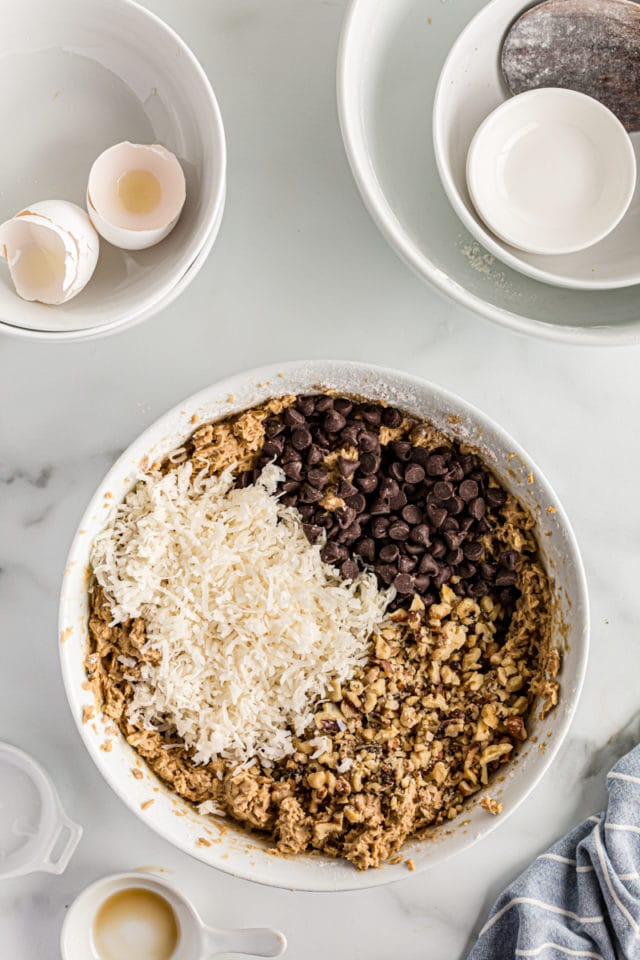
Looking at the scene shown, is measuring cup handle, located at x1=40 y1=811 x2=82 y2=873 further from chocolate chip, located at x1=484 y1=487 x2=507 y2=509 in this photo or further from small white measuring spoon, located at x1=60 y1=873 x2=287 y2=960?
chocolate chip, located at x1=484 y1=487 x2=507 y2=509

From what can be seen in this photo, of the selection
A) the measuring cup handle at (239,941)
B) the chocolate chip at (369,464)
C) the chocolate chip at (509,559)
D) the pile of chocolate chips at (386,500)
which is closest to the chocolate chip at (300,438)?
the pile of chocolate chips at (386,500)

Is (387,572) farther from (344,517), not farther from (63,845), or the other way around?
(63,845)

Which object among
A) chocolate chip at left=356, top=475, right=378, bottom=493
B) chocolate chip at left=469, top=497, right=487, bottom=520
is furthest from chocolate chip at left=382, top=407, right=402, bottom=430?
chocolate chip at left=469, top=497, right=487, bottom=520

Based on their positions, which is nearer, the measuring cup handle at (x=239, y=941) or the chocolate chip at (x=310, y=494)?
the chocolate chip at (x=310, y=494)

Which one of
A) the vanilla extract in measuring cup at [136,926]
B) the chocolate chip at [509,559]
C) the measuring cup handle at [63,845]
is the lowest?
the vanilla extract in measuring cup at [136,926]

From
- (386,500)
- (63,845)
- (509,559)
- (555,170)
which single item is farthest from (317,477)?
(63,845)

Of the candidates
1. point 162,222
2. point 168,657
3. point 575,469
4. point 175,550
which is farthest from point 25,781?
point 575,469

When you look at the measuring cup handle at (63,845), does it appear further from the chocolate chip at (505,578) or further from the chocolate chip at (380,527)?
the chocolate chip at (505,578)
